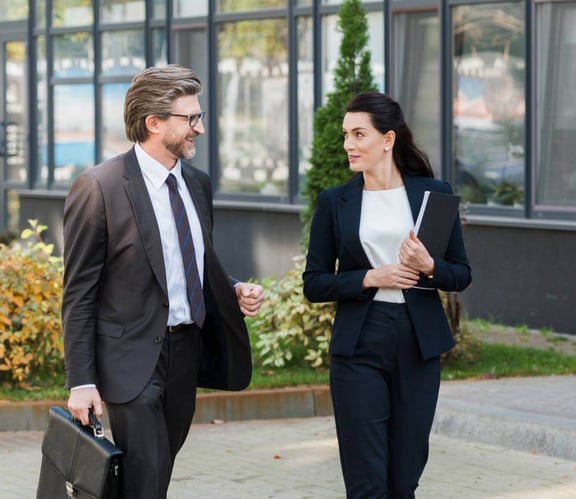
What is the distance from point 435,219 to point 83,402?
143cm

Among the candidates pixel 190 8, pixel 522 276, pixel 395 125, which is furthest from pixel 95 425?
pixel 190 8

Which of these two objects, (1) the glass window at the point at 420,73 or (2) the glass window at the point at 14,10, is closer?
(1) the glass window at the point at 420,73

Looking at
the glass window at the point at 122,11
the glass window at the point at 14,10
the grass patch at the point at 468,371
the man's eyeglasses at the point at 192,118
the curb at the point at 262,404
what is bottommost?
the curb at the point at 262,404

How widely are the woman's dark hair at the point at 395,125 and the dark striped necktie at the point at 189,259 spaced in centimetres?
82

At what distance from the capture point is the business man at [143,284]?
184 inches

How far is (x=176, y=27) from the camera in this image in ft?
55.5

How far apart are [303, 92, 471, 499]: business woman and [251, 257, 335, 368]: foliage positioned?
4599 mm

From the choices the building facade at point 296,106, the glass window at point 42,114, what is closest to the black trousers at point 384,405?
the building facade at point 296,106

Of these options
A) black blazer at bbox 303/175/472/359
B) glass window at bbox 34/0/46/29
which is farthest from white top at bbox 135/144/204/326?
glass window at bbox 34/0/46/29

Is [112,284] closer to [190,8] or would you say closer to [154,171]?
[154,171]

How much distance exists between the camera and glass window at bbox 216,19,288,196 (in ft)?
51.6

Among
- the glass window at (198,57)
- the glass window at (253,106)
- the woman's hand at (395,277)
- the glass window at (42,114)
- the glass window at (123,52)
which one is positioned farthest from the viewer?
the glass window at (42,114)

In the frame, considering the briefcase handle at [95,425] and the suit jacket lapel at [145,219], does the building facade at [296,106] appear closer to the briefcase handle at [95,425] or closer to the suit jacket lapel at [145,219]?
the suit jacket lapel at [145,219]

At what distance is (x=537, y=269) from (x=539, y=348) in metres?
1.29
